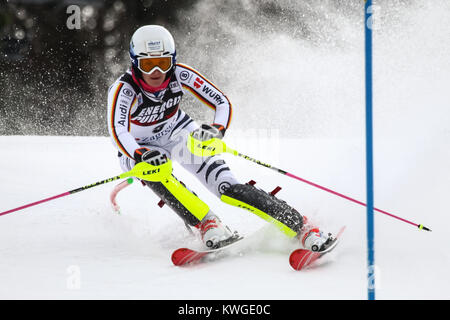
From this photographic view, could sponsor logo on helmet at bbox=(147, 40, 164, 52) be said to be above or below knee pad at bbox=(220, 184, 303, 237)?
above

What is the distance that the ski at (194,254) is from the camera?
2596 mm

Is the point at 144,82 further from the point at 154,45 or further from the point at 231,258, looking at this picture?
the point at 231,258

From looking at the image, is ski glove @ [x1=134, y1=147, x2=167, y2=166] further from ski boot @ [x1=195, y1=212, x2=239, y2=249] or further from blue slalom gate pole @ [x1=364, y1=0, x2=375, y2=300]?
blue slalom gate pole @ [x1=364, y1=0, x2=375, y2=300]

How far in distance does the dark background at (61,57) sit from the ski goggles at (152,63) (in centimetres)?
716

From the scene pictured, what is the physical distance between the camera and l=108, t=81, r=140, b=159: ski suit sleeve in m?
2.85

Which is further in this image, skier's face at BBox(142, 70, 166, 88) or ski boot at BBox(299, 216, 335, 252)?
skier's face at BBox(142, 70, 166, 88)

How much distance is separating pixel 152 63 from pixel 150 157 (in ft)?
1.84

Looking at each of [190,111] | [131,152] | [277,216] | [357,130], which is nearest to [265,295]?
[277,216]

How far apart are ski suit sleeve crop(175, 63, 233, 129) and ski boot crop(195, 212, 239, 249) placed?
0.62 meters

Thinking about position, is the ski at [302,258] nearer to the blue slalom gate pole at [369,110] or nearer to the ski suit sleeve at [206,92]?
the blue slalom gate pole at [369,110]

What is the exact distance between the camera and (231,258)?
8.86 feet

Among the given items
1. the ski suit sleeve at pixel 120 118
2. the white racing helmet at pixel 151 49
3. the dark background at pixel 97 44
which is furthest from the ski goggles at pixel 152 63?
the dark background at pixel 97 44

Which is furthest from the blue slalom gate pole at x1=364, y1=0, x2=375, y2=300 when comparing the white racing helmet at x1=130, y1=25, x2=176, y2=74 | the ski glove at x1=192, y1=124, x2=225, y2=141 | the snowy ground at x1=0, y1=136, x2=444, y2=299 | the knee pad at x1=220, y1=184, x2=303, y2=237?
the white racing helmet at x1=130, y1=25, x2=176, y2=74

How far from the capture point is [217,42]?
10.0 m
